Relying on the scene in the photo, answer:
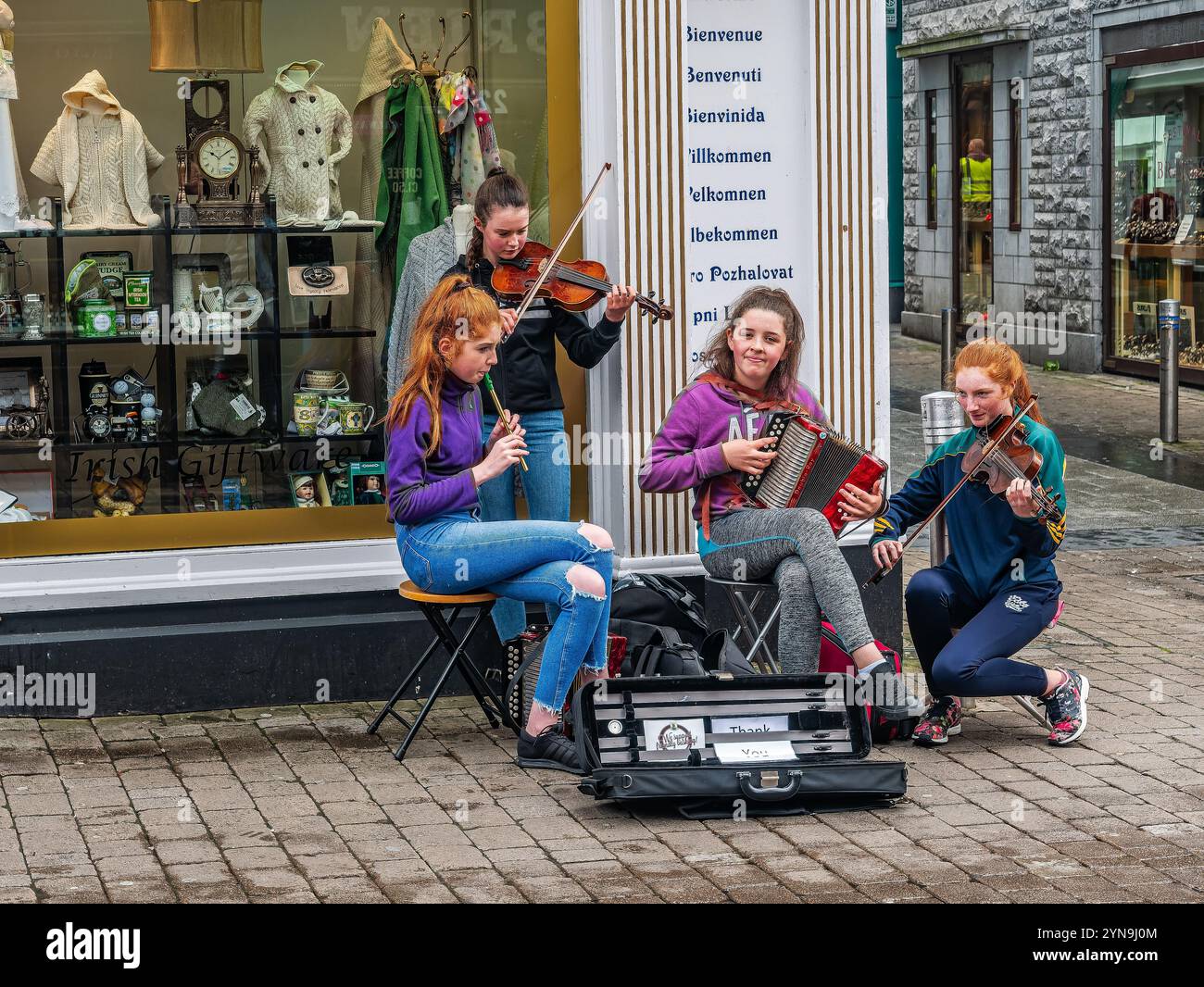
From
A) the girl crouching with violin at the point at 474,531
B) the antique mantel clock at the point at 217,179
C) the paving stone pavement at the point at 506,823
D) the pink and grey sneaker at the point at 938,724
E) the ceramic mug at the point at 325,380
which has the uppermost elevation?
the antique mantel clock at the point at 217,179

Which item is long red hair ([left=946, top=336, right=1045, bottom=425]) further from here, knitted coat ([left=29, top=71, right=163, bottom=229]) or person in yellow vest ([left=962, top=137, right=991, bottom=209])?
person in yellow vest ([left=962, top=137, right=991, bottom=209])

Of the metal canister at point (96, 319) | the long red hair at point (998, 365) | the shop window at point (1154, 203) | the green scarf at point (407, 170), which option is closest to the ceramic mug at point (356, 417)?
the green scarf at point (407, 170)

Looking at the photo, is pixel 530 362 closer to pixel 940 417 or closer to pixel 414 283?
pixel 414 283

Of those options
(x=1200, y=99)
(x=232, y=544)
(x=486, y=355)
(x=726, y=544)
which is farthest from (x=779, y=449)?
(x=1200, y=99)

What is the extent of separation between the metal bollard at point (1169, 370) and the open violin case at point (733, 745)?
27.0ft

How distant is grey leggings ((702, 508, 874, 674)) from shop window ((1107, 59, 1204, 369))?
438 inches

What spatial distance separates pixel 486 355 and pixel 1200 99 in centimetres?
1186

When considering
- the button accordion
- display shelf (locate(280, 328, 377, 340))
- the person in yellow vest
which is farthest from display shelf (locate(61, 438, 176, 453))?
the person in yellow vest

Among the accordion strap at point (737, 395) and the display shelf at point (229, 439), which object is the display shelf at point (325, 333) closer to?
the display shelf at point (229, 439)

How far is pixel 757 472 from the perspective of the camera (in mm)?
6047

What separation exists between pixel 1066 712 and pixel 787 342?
1545 mm

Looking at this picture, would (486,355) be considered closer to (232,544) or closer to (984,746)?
(232,544)

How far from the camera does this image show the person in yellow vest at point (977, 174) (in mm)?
19531
